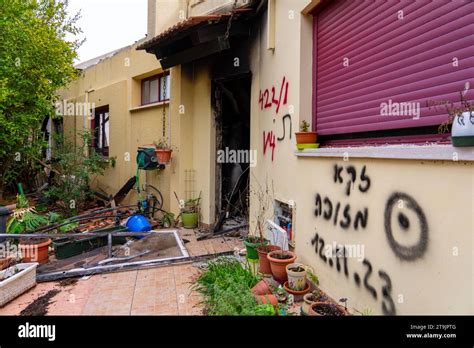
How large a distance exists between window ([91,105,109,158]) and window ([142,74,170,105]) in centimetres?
240

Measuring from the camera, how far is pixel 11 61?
719 cm

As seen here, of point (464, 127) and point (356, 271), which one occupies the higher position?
point (464, 127)

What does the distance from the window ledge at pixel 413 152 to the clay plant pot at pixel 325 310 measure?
138 cm

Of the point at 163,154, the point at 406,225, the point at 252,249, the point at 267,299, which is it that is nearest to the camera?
the point at 406,225

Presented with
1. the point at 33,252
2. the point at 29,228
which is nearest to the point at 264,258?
the point at 33,252

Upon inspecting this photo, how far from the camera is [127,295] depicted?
3.76 meters

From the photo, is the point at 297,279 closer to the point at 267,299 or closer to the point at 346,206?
the point at 267,299

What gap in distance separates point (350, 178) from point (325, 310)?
1.22 metres

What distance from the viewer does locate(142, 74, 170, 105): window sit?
8375 mm

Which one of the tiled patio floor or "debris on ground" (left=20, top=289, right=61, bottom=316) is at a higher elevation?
the tiled patio floor

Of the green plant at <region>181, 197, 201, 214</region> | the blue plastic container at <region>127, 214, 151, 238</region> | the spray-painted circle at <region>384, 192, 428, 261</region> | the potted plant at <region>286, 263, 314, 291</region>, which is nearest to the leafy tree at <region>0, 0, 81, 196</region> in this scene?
the blue plastic container at <region>127, 214, 151, 238</region>

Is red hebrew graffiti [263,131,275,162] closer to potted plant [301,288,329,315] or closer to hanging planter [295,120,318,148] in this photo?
hanging planter [295,120,318,148]
